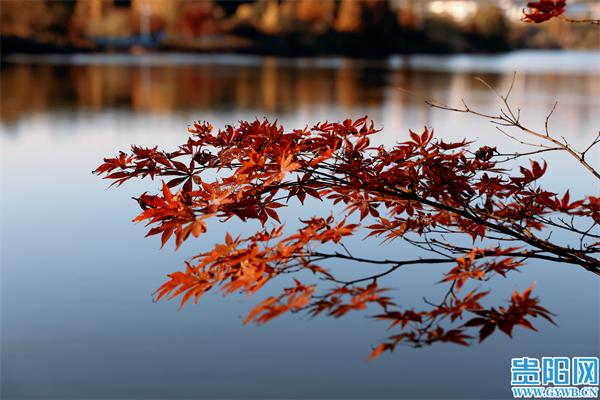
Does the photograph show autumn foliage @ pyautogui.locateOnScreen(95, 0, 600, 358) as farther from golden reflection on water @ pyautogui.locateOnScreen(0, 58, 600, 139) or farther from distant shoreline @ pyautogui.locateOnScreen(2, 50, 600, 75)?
distant shoreline @ pyautogui.locateOnScreen(2, 50, 600, 75)

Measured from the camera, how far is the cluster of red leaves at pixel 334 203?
1.89 m

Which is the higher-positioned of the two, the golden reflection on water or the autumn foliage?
the golden reflection on water

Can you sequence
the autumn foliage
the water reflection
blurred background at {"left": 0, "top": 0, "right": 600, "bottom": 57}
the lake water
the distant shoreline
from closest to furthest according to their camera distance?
the autumn foliage
the lake water
the water reflection
the distant shoreline
blurred background at {"left": 0, "top": 0, "right": 600, "bottom": 57}

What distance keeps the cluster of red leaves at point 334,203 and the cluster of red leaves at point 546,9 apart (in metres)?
0.45

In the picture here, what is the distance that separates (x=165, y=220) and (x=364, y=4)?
4396 cm

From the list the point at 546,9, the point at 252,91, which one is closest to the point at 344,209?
the point at 546,9

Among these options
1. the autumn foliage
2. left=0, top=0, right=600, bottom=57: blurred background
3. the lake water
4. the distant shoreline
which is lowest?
the lake water

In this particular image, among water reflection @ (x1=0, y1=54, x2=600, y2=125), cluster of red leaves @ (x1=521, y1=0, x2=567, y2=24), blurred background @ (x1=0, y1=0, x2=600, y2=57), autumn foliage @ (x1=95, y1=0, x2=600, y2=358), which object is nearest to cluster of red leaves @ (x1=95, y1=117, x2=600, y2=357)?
autumn foliage @ (x1=95, y1=0, x2=600, y2=358)

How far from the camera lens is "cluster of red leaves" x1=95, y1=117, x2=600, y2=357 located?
1893 millimetres

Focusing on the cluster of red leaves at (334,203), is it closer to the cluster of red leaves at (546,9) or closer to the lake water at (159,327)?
the lake water at (159,327)

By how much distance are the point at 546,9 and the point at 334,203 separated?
791 millimetres

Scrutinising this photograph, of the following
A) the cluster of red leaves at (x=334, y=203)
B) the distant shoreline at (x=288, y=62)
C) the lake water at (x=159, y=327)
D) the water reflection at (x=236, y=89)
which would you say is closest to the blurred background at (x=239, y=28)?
the distant shoreline at (x=288, y=62)

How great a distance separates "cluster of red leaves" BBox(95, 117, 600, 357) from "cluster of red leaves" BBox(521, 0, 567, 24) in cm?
45

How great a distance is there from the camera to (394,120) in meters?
10.8
